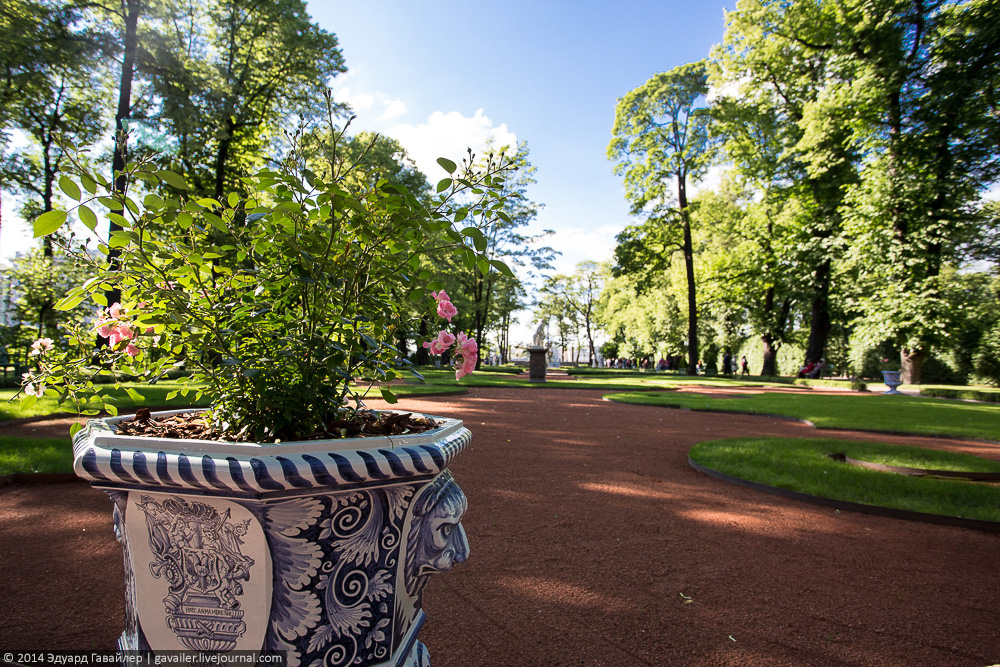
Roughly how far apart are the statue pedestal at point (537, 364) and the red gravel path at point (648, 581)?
14.8m

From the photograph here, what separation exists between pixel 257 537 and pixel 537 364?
1901cm

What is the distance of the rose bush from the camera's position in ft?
4.77

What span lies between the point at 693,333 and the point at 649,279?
401 cm

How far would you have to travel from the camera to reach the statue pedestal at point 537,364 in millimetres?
19656

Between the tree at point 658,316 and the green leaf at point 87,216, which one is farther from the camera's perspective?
the tree at point 658,316

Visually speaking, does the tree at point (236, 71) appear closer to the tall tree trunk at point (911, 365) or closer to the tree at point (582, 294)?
the tall tree trunk at point (911, 365)

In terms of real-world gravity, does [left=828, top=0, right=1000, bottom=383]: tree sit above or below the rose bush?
above

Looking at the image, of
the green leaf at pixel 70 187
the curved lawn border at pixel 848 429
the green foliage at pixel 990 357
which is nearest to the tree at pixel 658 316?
the green foliage at pixel 990 357

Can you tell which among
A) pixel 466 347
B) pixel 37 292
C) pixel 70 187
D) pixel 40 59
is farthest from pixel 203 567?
pixel 37 292

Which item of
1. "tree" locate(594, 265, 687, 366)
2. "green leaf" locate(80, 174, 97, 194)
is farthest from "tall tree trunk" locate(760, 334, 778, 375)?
"green leaf" locate(80, 174, 97, 194)

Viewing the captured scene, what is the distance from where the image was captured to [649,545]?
10.8 ft

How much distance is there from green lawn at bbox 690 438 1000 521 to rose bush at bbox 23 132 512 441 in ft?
14.3

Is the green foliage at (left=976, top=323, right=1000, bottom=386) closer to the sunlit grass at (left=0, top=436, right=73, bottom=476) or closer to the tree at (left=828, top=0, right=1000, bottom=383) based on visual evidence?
the tree at (left=828, top=0, right=1000, bottom=383)

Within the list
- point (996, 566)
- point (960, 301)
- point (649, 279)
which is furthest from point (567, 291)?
point (996, 566)
